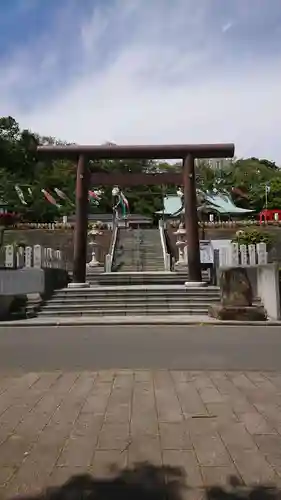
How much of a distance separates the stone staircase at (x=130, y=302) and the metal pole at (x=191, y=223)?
131 centimetres

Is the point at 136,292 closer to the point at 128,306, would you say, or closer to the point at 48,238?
the point at 128,306

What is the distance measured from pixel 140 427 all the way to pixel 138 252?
3200 cm

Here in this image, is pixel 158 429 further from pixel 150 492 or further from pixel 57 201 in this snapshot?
pixel 57 201

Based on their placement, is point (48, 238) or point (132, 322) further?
point (48, 238)

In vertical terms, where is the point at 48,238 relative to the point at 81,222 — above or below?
above

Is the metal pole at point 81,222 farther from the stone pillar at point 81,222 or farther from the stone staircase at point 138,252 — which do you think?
the stone staircase at point 138,252

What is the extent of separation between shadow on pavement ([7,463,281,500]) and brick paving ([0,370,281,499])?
0.06m

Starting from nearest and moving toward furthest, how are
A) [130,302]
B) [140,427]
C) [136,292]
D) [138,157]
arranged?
[140,427] < [130,302] < [136,292] < [138,157]

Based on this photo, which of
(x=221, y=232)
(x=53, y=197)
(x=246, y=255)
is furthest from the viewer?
(x=53, y=197)

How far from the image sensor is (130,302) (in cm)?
1656

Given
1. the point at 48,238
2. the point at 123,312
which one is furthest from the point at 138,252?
the point at 123,312

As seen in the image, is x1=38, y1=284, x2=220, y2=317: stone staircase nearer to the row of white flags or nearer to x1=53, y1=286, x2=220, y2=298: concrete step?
x1=53, y1=286, x2=220, y2=298: concrete step

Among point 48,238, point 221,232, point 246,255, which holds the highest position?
point 221,232

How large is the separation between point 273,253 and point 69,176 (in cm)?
3313
